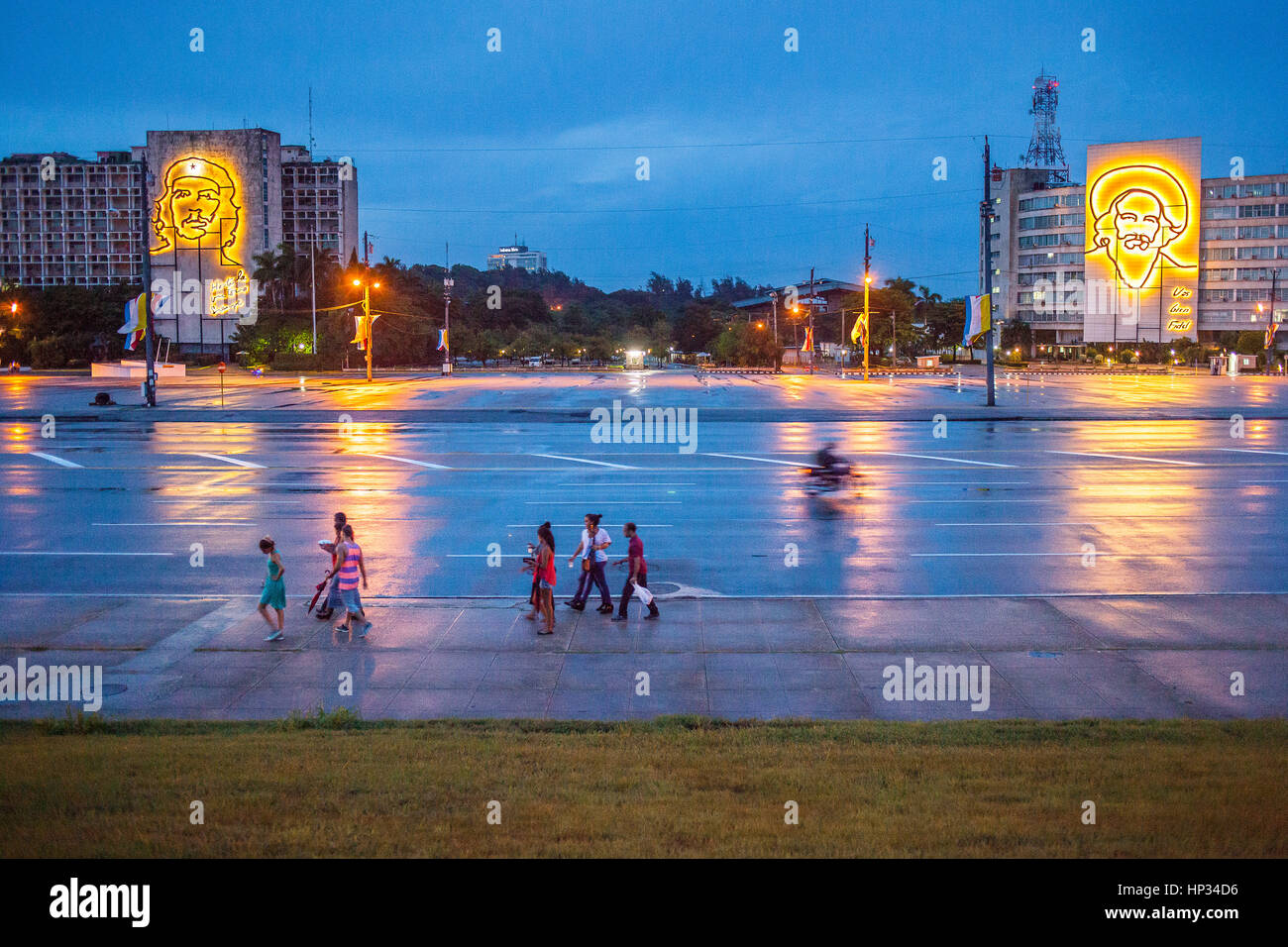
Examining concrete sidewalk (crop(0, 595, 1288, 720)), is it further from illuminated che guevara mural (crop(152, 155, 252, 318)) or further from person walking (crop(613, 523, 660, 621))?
illuminated che guevara mural (crop(152, 155, 252, 318))

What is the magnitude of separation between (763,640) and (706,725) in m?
3.28

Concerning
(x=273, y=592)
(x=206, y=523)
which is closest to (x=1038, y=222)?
(x=206, y=523)

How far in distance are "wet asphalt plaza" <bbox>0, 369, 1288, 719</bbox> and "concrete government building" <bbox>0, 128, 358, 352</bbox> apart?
8290cm

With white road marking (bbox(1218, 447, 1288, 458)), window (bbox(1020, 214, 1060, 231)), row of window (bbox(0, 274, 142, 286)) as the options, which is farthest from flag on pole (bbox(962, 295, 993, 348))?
row of window (bbox(0, 274, 142, 286))

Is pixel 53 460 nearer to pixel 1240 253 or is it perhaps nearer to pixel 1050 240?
pixel 1240 253

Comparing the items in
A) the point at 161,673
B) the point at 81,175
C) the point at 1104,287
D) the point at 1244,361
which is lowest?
the point at 161,673

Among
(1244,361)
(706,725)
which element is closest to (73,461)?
(706,725)

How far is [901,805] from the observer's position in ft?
20.7

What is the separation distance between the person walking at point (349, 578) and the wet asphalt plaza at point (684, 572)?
24cm

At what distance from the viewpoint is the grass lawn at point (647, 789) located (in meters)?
5.59

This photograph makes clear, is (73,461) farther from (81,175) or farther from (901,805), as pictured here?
(81,175)

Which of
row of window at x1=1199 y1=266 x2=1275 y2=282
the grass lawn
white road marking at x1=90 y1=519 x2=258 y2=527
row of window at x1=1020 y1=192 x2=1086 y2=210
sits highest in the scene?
row of window at x1=1020 y1=192 x2=1086 y2=210

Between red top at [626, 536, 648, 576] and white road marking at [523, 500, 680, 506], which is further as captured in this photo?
white road marking at [523, 500, 680, 506]

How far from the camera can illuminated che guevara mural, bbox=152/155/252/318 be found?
115m
